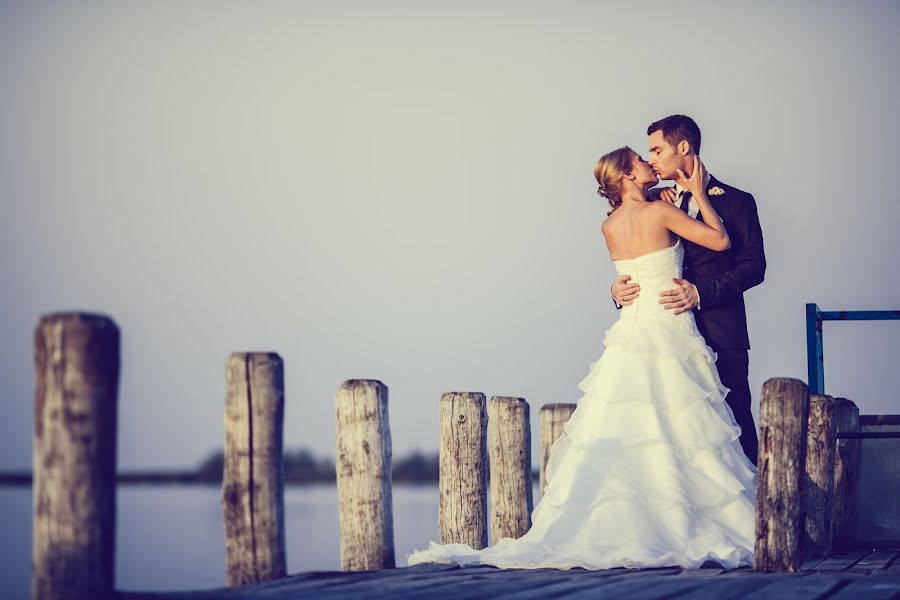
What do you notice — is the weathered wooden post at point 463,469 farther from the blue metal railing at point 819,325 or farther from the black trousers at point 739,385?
the blue metal railing at point 819,325

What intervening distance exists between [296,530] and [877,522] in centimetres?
3870

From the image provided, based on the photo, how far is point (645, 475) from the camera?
8336mm

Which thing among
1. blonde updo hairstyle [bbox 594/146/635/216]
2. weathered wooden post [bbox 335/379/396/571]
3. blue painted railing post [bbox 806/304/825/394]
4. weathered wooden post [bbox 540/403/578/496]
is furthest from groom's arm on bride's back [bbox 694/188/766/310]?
weathered wooden post [bbox 335/379/396/571]

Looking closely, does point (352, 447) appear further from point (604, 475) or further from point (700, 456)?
point (700, 456)

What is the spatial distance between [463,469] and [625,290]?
1.89 metres

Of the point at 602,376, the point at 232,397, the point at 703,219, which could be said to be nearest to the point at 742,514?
the point at 602,376

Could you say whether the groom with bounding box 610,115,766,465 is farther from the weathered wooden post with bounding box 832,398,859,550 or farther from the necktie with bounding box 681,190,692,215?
the weathered wooden post with bounding box 832,398,859,550

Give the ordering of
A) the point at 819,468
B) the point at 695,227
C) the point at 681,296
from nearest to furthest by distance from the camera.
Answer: the point at 695,227 < the point at 681,296 < the point at 819,468

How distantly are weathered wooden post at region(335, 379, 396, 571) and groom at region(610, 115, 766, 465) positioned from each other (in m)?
2.01

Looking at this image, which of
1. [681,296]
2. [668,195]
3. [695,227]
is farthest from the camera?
[668,195]

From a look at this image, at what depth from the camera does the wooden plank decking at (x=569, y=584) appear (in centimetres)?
589

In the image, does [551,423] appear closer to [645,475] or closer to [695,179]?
[645,475]

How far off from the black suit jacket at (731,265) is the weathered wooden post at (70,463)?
4716 mm

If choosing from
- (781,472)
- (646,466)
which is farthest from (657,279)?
(781,472)
